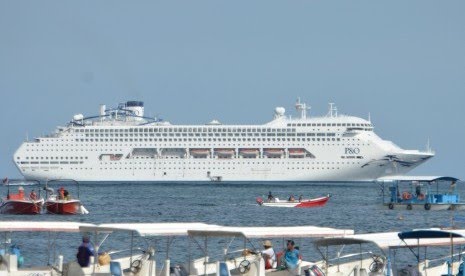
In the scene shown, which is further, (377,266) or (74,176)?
(74,176)

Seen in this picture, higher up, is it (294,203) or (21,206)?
(294,203)

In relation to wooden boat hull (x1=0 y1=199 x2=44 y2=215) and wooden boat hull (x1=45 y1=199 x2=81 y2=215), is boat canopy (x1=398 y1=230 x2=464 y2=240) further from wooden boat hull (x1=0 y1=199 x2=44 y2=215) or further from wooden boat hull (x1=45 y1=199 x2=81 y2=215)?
wooden boat hull (x1=0 y1=199 x2=44 y2=215)

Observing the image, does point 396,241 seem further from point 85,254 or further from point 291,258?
point 85,254

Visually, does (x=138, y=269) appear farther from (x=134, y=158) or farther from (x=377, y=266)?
(x=134, y=158)

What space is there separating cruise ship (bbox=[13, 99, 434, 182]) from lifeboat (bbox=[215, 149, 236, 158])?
12 cm

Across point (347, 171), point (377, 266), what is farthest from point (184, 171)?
point (377, 266)

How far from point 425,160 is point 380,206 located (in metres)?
72.3

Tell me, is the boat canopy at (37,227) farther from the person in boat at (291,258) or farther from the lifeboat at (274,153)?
the lifeboat at (274,153)

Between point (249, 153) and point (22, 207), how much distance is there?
8929cm

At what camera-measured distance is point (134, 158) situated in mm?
154875

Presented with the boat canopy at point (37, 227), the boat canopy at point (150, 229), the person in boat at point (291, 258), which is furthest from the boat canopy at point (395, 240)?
the boat canopy at point (37, 227)

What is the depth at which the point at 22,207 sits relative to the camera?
214ft

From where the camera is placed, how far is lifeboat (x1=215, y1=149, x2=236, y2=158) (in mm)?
153000

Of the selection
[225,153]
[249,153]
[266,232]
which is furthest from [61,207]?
[249,153]
